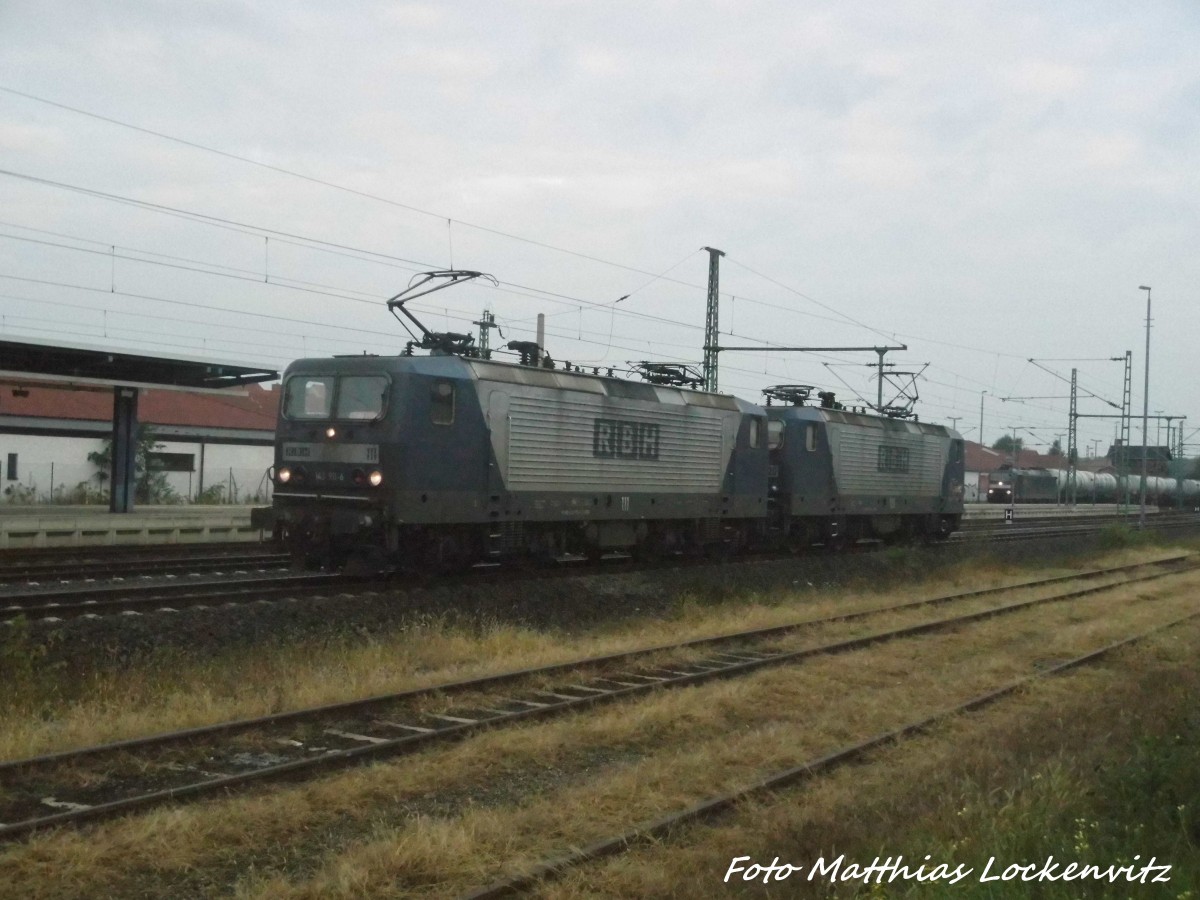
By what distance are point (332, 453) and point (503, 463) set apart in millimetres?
2392

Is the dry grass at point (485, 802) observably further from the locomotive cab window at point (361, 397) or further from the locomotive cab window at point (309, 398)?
the locomotive cab window at point (309, 398)

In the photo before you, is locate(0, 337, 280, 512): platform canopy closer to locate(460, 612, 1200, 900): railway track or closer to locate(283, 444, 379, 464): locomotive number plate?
locate(283, 444, 379, 464): locomotive number plate

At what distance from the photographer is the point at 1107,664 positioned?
1362 cm

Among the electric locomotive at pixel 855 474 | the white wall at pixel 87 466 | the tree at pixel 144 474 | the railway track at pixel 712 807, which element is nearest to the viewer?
the railway track at pixel 712 807

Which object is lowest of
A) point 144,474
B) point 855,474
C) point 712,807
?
point 712,807

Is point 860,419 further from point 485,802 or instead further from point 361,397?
point 485,802

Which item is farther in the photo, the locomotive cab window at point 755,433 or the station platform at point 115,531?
the station platform at point 115,531

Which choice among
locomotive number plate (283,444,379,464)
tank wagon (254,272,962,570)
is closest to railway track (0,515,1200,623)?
tank wagon (254,272,962,570)

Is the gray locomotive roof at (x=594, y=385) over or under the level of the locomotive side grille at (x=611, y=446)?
over

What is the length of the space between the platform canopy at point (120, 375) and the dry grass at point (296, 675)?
53.8 feet

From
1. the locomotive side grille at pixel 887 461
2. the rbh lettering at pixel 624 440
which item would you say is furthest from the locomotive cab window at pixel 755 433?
the rbh lettering at pixel 624 440

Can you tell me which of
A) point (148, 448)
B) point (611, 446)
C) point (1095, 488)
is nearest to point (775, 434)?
point (611, 446)

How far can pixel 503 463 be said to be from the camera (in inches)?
659

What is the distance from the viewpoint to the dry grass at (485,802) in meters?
6.10
